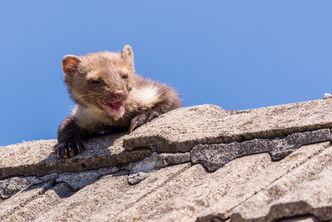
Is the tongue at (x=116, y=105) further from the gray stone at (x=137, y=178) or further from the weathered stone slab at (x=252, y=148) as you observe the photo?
the weathered stone slab at (x=252, y=148)

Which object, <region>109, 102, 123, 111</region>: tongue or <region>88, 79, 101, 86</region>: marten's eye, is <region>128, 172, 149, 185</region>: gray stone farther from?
<region>88, 79, 101, 86</region>: marten's eye

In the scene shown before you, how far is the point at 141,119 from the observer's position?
251 inches

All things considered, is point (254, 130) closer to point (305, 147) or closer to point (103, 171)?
point (305, 147)

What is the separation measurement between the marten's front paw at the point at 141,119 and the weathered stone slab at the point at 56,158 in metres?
0.18

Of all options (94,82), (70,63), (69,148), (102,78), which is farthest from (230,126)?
(70,63)

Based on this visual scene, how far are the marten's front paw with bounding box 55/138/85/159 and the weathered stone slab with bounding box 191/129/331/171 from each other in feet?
3.94

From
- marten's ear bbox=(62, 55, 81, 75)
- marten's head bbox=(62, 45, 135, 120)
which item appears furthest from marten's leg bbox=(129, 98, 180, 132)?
marten's ear bbox=(62, 55, 81, 75)

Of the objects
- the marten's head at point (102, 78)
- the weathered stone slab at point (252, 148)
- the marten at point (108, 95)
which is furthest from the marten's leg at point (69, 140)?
the weathered stone slab at point (252, 148)

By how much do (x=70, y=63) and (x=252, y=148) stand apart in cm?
352

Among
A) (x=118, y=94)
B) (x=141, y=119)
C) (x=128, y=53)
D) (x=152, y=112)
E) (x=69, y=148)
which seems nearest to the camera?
(x=69, y=148)

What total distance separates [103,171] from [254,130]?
3.62 ft

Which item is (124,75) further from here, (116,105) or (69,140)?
(69,140)

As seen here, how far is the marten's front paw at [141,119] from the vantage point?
6.23 m

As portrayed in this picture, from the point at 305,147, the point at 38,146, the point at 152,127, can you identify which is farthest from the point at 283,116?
the point at 38,146
